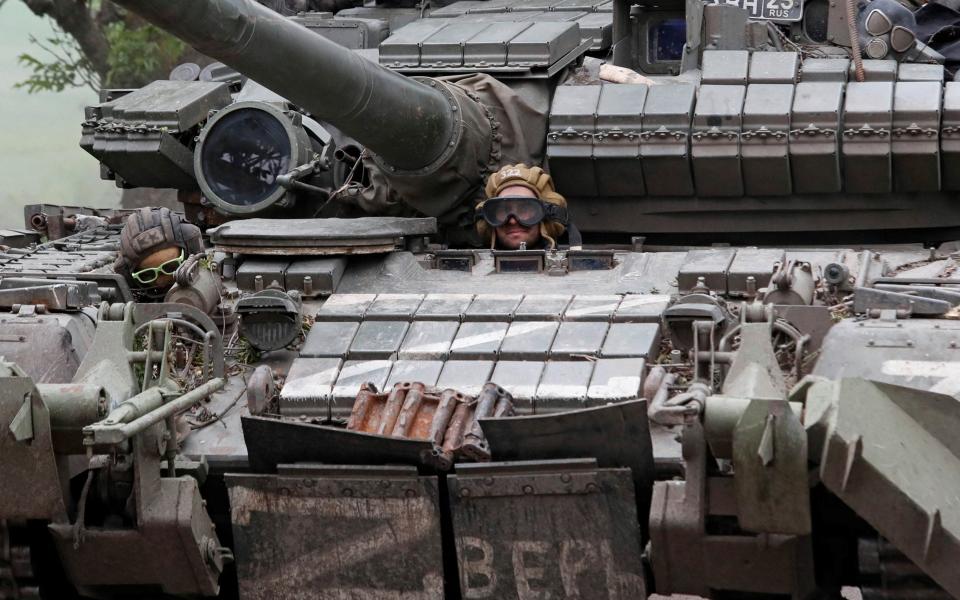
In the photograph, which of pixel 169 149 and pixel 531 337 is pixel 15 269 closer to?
pixel 169 149

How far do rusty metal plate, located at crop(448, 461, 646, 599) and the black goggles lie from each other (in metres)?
2.51

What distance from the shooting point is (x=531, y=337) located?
880 centimetres

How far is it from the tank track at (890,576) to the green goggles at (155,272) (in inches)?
161

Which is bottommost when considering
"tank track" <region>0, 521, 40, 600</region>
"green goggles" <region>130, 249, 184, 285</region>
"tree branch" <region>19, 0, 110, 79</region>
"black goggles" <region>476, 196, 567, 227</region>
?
"tank track" <region>0, 521, 40, 600</region>

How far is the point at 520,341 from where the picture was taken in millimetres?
8773

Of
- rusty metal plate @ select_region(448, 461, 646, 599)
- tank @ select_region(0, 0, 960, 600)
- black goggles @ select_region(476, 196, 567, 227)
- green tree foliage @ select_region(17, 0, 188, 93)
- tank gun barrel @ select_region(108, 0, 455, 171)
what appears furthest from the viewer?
green tree foliage @ select_region(17, 0, 188, 93)

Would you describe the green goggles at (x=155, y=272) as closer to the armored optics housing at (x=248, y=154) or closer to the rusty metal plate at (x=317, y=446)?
the armored optics housing at (x=248, y=154)

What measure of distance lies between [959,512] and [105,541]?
3.73 m

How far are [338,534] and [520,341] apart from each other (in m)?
1.32

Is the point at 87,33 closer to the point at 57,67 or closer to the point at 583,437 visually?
the point at 57,67

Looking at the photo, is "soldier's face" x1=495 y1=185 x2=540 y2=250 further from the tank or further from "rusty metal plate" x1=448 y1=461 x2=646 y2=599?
"rusty metal plate" x1=448 y1=461 x2=646 y2=599

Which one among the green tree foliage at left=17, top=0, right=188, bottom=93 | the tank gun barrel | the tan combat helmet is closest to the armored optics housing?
the tank gun barrel

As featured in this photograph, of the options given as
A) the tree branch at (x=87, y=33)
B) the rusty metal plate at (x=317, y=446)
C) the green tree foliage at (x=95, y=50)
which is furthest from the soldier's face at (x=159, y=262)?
the tree branch at (x=87, y=33)

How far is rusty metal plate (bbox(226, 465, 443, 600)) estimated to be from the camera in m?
8.08
